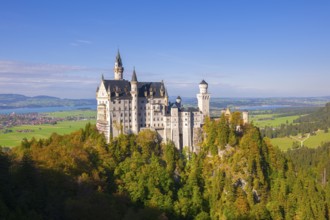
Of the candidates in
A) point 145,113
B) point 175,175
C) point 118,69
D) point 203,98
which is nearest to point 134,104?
point 145,113

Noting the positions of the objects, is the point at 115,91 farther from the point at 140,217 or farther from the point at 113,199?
the point at 140,217

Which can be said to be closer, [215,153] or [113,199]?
[113,199]

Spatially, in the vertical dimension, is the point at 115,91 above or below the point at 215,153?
above

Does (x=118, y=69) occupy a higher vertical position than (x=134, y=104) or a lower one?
higher

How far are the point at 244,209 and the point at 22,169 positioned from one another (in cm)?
4847

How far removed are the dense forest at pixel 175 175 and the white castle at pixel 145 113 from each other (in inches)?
99.9

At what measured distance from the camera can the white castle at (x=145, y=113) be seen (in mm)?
87312

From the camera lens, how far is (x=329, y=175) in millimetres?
117688

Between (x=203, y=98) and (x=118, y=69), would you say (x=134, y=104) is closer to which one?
(x=118, y=69)

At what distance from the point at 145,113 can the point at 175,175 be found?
18.3 meters

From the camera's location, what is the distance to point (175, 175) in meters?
85.8

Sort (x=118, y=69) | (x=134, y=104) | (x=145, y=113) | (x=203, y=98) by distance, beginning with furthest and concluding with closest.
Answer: (x=118, y=69)
(x=203, y=98)
(x=145, y=113)
(x=134, y=104)

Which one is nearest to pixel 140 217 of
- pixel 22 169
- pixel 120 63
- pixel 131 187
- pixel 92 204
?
pixel 92 204

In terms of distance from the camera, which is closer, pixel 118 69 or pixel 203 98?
pixel 203 98
